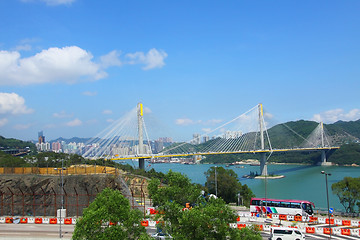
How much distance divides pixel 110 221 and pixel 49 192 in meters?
10.7

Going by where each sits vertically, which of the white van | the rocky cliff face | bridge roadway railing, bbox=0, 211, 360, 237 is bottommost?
bridge roadway railing, bbox=0, 211, 360, 237

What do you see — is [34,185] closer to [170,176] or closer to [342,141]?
[170,176]

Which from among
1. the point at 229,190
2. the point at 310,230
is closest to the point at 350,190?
the point at 310,230

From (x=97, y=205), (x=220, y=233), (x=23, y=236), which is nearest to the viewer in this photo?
(x=220, y=233)

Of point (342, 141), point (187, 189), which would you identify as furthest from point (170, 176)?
point (342, 141)

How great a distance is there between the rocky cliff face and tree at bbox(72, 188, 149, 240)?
854 cm

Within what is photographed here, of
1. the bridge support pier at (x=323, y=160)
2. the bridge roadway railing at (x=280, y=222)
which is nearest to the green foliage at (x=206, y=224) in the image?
the bridge roadway railing at (x=280, y=222)

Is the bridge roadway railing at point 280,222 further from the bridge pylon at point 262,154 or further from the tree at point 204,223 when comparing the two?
the bridge pylon at point 262,154

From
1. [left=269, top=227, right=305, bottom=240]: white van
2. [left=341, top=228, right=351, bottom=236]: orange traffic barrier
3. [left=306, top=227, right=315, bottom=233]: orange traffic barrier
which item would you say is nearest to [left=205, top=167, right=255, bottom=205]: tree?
[left=306, top=227, right=315, bottom=233]: orange traffic barrier

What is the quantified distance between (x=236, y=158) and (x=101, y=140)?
51195 mm

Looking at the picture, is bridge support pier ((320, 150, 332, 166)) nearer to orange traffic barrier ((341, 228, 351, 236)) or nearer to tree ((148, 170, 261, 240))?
orange traffic barrier ((341, 228, 351, 236))

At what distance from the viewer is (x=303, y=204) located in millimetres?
14211

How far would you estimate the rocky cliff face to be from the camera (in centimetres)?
1462

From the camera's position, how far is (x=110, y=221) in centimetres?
621
